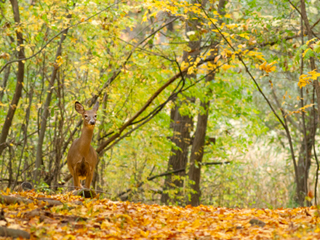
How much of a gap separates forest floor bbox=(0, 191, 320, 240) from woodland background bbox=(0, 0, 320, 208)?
1.48 metres

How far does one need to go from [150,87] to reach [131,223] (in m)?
5.22

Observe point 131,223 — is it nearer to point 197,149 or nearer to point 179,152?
point 197,149

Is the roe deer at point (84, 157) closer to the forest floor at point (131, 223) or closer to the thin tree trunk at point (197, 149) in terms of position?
the forest floor at point (131, 223)

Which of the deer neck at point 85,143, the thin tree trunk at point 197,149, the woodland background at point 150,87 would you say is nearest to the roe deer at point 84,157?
the deer neck at point 85,143

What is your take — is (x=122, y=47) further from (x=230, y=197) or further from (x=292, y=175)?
(x=292, y=175)

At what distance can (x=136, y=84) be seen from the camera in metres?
8.80

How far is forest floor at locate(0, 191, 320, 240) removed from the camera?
Result: 11.2 ft

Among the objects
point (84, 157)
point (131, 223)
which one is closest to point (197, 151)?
point (84, 157)

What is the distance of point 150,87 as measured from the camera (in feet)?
29.1

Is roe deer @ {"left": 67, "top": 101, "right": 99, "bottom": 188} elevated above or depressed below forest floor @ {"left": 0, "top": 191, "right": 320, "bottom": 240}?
above

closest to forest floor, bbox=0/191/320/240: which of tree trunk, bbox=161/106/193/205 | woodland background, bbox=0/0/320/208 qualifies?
woodland background, bbox=0/0/320/208

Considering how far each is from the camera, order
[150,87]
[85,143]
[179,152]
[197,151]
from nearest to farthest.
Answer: [85,143] → [150,87] → [197,151] → [179,152]

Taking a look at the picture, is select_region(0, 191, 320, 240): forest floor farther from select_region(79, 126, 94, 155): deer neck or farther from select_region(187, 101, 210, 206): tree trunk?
select_region(187, 101, 210, 206): tree trunk

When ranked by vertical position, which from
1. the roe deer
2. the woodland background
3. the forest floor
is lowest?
the forest floor
